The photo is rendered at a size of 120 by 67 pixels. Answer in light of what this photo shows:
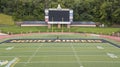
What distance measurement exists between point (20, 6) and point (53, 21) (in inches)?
831

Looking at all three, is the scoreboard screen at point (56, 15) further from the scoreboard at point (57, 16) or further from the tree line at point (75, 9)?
the tree line at point (75, 9)

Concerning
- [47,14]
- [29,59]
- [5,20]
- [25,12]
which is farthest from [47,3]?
[29,59]

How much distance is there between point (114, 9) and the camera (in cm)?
8331

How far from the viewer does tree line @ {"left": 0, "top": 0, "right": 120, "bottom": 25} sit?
8300cm

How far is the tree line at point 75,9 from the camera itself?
272 ft

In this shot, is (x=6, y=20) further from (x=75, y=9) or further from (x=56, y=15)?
(x=75, y=9)

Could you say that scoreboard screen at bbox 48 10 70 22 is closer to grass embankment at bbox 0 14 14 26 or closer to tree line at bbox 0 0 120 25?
grass embankment at bbox 0 14 14 26

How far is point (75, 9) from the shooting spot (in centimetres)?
8769

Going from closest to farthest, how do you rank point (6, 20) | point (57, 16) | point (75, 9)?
point (57, 16) → point (6, 20) → point (75, 9)

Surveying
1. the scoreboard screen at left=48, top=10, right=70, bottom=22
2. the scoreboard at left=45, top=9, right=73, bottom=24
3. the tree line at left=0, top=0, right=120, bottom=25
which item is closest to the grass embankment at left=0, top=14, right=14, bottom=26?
the tree line at left=0, top=0, right=120, bottom=25

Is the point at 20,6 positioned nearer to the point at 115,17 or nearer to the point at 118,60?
the point at 115,17

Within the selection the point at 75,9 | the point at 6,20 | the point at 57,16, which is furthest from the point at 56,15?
the point at 75,9

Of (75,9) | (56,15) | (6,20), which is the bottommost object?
(6,20)

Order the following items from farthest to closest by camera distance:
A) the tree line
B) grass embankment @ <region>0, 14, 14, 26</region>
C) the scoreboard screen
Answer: the tree line
grass embankment @ <region>0, 14, 14, 26</region>
the scoreboard screen
